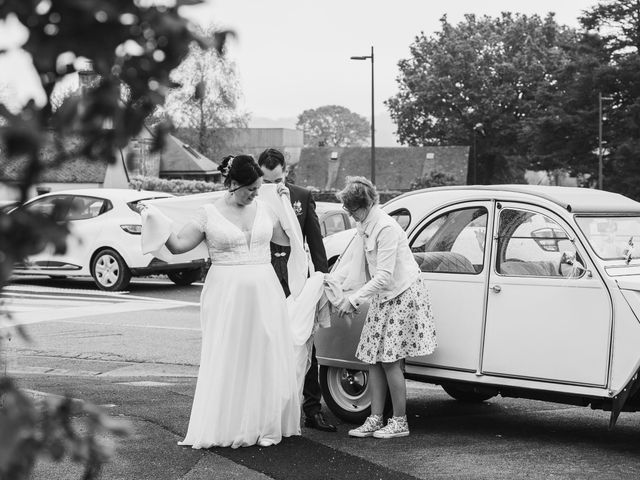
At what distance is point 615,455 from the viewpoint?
6980 mm

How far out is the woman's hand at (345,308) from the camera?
24.8 ft

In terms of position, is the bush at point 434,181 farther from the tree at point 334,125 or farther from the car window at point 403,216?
the tree at point 334,125

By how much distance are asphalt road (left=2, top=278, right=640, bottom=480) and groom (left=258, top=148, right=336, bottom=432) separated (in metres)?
0.22

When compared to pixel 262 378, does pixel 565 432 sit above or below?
below

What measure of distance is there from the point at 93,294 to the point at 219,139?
68.3 m

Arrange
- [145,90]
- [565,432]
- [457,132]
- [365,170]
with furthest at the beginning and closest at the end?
[365,170], [457,132], [565,432], [145,90]

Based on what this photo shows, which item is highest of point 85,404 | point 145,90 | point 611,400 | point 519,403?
point 145,90

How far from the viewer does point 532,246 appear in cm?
736

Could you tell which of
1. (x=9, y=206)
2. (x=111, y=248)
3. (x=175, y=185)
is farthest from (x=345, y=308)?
(x=175, y=185)

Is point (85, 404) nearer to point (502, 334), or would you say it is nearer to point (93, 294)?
point (502, 334)

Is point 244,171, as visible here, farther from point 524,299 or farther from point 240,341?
point 524,299

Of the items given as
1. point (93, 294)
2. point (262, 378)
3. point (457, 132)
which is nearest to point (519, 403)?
point (262, 378)

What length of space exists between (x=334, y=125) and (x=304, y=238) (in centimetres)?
15690

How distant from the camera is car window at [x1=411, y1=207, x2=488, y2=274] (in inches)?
298
